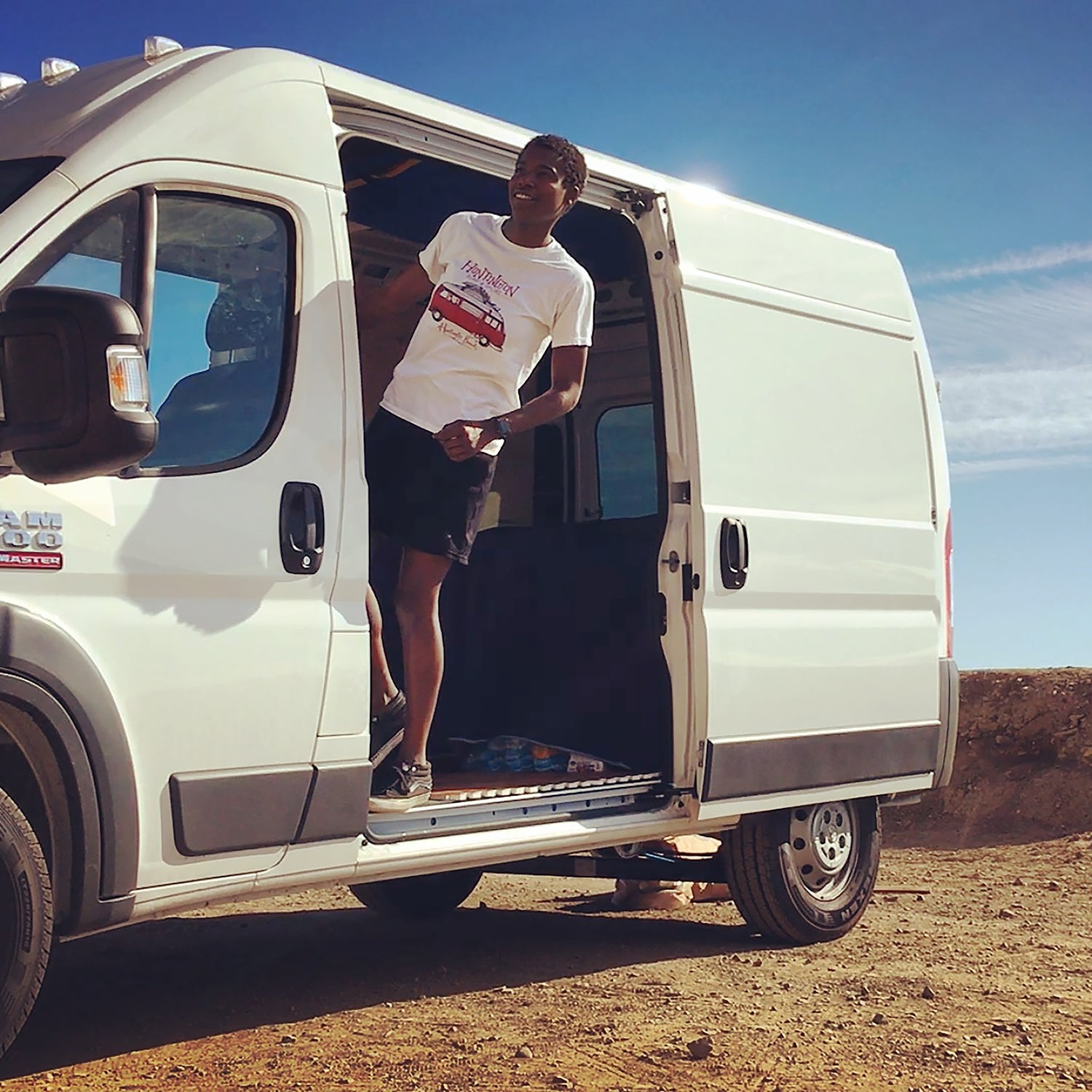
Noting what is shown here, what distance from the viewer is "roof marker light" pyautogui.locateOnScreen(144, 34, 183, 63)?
4.76 meters

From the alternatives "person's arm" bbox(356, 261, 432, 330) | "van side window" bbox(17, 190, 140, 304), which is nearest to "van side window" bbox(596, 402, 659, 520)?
"person's arm" bbox(356, 261, 432, 330)

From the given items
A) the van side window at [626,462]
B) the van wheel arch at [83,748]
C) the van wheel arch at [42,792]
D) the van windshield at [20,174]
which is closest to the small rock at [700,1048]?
the van wheel arch at [83,748]

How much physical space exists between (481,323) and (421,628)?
0.99 metres

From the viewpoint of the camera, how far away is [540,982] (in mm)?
5781

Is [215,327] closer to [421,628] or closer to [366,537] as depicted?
[366,537]

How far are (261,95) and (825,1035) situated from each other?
321 centimetres

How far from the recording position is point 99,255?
4195 mm

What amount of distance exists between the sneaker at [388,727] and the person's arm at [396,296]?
4.29 ft

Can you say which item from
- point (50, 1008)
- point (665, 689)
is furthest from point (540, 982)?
point (50, 1008)

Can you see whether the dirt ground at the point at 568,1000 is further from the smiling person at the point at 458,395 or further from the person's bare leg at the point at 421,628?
the person's bare leg at the point at 421,628

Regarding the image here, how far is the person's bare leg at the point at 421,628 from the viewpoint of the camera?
5.32 meters

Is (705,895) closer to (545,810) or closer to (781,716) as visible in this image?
(781,716)

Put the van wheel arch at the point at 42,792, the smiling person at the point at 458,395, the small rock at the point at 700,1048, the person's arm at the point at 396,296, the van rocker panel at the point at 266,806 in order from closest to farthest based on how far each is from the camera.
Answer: the van wheel arch at the point at 42,792 → the van rocker panel at the point at 266,806 → the small rock at the point at 700,1048 → the smiling person at the point at 458,395 → the person's arm at the point at 396,296

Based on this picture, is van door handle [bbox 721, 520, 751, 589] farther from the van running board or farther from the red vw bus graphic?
the red vw bus graphic
